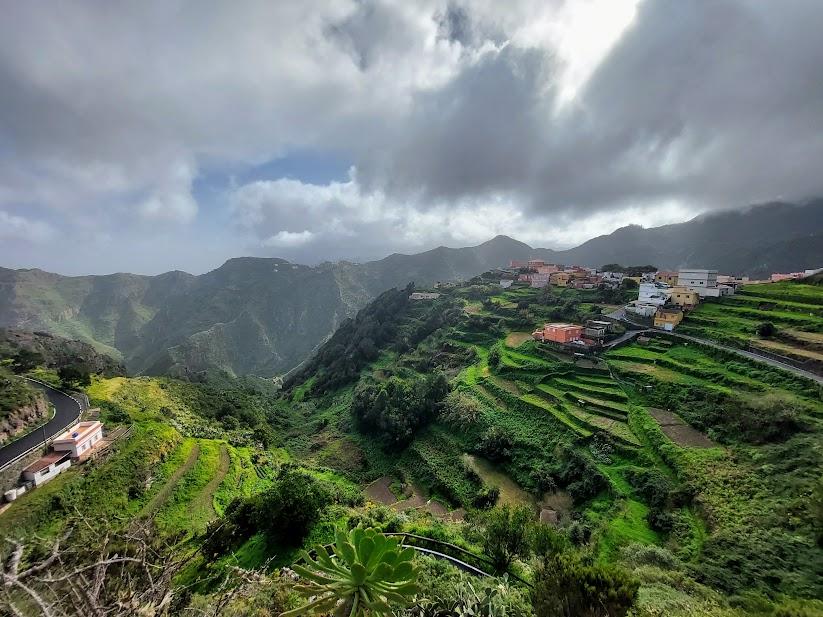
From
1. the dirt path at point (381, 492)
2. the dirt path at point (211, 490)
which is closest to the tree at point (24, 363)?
the dirt path at point (211, 490)

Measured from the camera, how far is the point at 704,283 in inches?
1671

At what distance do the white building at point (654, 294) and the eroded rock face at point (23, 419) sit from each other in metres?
54.5

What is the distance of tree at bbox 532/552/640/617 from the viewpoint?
7320 mm

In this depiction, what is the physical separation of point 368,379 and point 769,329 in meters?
44.5

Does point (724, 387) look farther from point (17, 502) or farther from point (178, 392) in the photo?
point (178, 392)

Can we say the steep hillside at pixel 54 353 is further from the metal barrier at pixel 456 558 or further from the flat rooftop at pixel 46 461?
the metal barrier at pixel 456 558

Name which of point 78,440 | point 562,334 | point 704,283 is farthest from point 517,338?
point 78,440

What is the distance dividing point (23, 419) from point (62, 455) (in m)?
6.74

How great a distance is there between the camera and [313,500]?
15492 mm

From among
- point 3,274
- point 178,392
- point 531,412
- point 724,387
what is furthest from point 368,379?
point 3,274

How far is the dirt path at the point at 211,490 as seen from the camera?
21913 mm

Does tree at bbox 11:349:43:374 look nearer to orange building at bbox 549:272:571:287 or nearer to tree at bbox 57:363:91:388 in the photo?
tree at bbox 57:363:91:388

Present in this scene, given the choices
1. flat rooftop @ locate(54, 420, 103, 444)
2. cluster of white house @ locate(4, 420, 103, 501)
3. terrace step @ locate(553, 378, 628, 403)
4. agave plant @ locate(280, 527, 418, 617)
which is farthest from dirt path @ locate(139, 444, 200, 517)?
terrace step @ locate(553, 378, 628, 403)

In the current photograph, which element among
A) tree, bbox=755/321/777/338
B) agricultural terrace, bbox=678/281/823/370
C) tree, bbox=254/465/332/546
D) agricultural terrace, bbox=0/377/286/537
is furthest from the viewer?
tree, bbox=755/321/777/338
